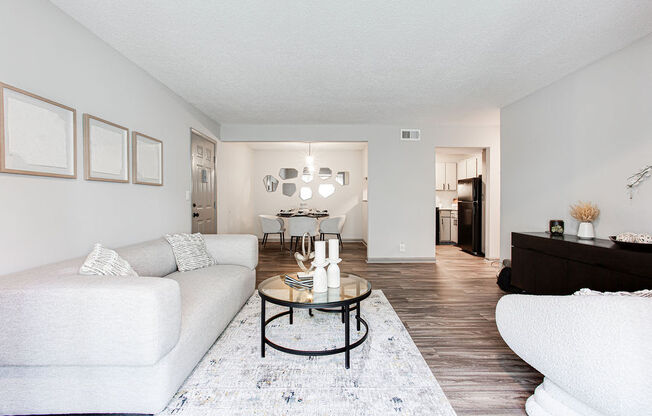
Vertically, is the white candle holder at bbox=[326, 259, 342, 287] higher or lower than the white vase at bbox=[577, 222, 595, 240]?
lower

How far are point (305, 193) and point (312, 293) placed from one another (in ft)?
19.4

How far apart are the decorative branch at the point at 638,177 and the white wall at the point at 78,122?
4.52m

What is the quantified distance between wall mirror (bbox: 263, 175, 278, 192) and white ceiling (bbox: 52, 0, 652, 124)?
4.18m

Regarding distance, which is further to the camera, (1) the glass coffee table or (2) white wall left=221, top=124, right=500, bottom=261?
(2) white wall left=221, top=124, right=500, bottom=261

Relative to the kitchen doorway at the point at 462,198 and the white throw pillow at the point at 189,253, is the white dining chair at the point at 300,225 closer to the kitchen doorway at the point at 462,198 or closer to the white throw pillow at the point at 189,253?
the kitchen doorway at the point at 462,198

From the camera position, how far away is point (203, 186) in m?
4.54

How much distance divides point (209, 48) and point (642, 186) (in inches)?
153

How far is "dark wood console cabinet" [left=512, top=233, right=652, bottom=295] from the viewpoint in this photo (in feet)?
6.79

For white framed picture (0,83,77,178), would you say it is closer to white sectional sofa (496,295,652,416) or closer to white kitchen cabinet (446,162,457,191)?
white sectional sofa (496,295,652,416)

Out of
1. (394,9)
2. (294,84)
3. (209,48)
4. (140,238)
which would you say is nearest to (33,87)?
(209,48)

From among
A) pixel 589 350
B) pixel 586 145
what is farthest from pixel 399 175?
pixel 589 350

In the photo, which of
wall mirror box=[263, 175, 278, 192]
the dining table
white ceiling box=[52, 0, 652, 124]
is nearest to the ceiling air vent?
white ceiling box=[52, 0, 652, 124]

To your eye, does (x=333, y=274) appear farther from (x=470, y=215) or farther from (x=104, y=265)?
(x=470, y=215)

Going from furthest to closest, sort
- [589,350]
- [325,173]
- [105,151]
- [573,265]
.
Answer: [325,173]
[573,265]
[105,151]
[589,350]
